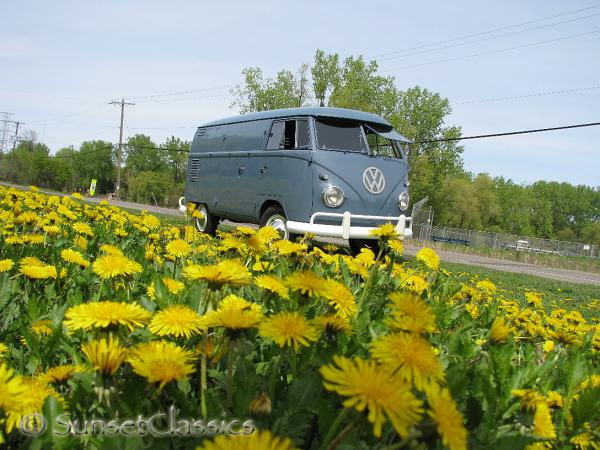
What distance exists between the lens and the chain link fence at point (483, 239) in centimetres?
3447

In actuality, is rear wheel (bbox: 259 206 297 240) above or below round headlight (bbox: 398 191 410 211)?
below

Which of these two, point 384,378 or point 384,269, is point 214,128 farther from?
point 384,378

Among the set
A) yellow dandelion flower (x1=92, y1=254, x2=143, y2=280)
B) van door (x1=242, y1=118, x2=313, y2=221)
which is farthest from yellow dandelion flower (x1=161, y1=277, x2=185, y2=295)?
van door (x1=242, y1=118, x2=313, y2=221)

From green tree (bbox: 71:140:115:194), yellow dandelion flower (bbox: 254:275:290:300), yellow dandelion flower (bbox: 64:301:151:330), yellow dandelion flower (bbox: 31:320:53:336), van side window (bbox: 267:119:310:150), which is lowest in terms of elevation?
yellow dandelion flower (bbox: 31:320:53:336)

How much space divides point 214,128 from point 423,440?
11331 millimetres

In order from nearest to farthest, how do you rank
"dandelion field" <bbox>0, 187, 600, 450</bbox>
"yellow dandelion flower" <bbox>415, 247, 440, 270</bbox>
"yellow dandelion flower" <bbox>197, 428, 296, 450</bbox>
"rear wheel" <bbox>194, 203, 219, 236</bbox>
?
"yellow dandelion flower" <bbox>197, 428, 296, 450</bbox> → "dandelion field" <bbox>0, 187, 600, 450</bbox> → "yellow dandelion flower" <bbox>415, 247, 440, 270</bbox> → "rear wheel" <bbox>194, 203, 219, 236</bbox>

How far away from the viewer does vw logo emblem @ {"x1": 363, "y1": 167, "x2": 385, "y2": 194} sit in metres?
8.20

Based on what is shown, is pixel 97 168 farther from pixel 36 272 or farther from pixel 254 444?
pixel 254 444

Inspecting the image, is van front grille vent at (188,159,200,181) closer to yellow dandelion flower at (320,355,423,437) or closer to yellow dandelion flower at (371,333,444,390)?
yellow dandelion flower at (371,333,444,390)

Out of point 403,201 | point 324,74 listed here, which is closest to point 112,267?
point 403,201

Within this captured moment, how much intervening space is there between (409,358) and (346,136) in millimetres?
8005

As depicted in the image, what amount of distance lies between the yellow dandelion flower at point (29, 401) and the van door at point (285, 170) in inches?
271

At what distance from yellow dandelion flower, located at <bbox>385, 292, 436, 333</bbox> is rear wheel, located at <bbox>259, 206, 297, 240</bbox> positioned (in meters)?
6.68

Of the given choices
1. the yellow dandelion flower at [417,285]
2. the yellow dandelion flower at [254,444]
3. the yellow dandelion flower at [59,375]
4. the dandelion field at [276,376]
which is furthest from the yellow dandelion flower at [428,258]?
the yellow dandelion flower at [254,444]
